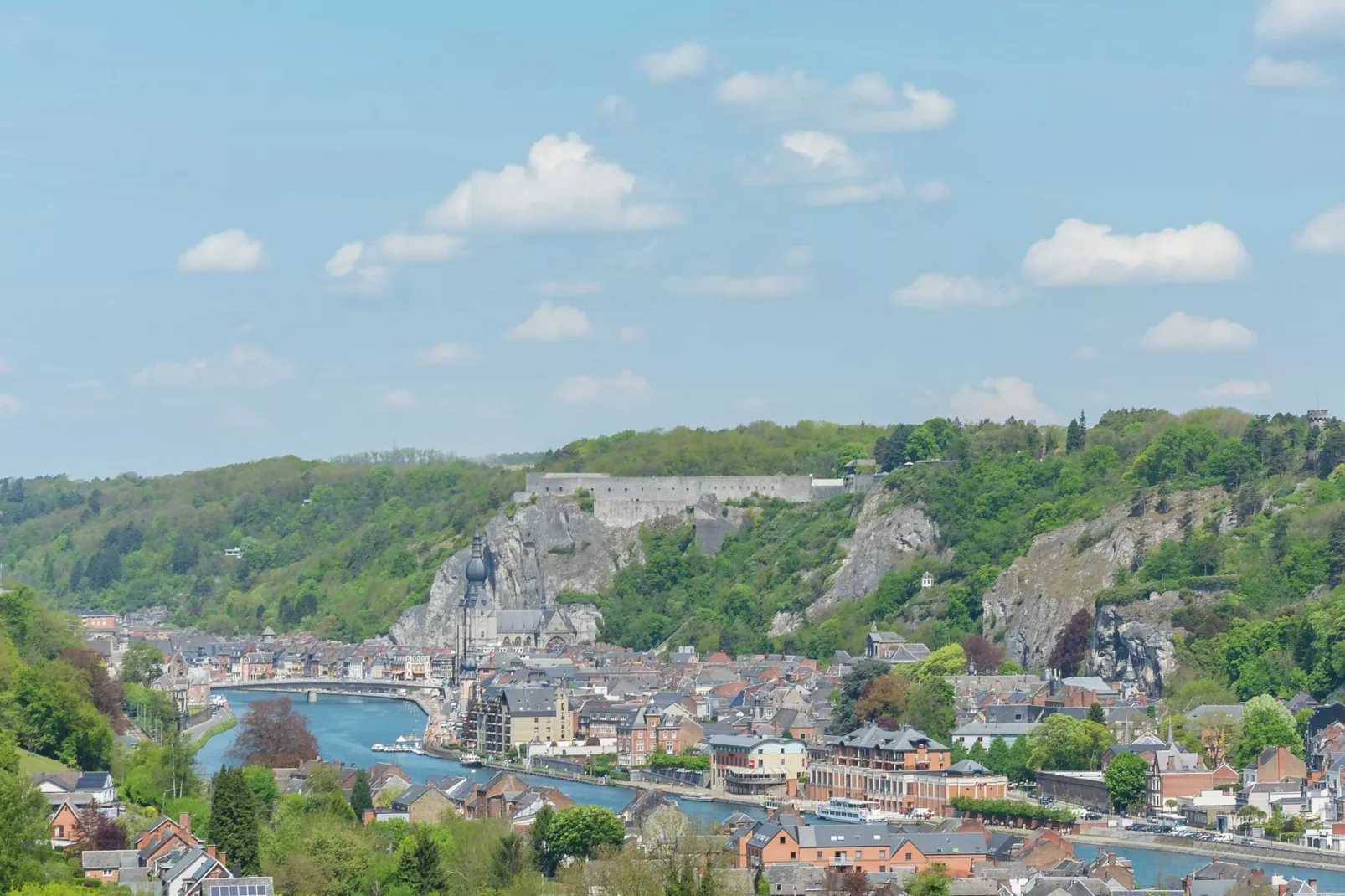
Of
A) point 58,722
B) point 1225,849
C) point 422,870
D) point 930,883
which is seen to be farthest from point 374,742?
point 930,883

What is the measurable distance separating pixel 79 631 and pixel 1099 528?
1296 inches

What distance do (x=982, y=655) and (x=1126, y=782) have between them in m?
22.6

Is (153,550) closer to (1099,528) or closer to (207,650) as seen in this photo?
(207,650)

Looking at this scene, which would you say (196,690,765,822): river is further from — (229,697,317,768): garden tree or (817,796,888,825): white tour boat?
(817,796,888,825): white tour boat

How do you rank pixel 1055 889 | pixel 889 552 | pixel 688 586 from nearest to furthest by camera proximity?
pixel 1055 889
pixel 889 552
pixel 688 586

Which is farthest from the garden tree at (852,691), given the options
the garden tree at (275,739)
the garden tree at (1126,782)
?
the garden tree at (275,739)

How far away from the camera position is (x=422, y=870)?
40969mm

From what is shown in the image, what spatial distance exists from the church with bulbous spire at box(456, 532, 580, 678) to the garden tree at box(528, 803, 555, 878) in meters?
59.7

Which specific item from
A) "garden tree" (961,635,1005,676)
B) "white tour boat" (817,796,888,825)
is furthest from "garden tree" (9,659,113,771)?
"garden tree" (961,635,1005,676)

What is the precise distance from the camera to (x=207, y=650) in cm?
11656

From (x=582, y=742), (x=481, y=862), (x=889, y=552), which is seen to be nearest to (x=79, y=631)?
(x=582, y=742)

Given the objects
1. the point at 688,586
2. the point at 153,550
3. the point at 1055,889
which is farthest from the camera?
the point at 153,550

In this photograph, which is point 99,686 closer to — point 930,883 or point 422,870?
point 422,870

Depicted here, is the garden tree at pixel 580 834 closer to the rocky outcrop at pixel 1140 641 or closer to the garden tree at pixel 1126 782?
the garden tree at pixel 1126 782
